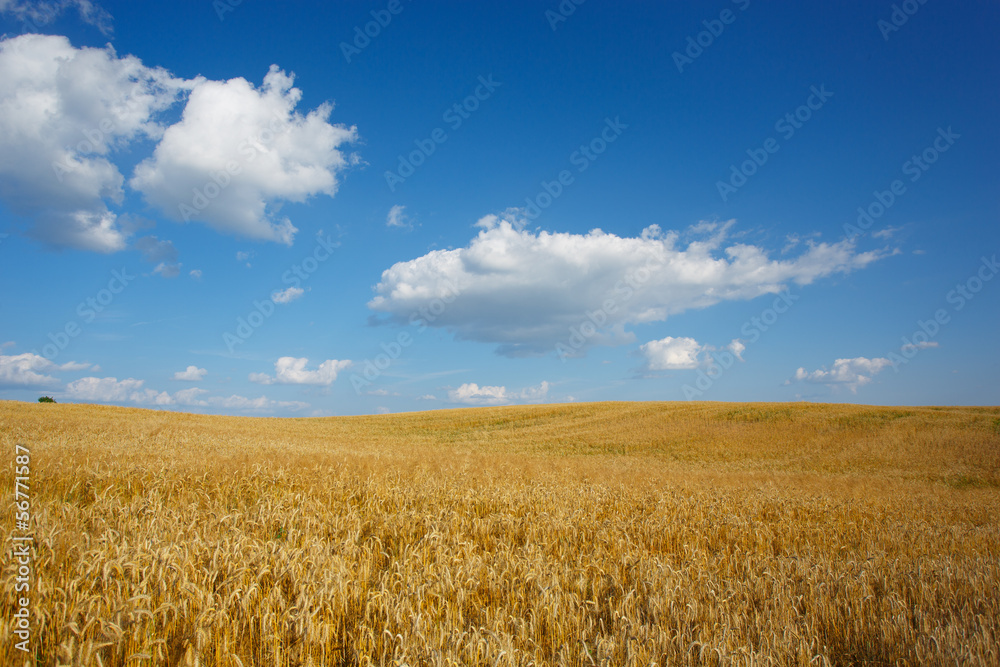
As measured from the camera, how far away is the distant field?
10.5ft

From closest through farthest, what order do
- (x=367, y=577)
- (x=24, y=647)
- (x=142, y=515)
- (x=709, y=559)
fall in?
1. (x=24, y=647)
2. (x=367, y=577)
3. (x=142, y=515)
4. (x=709, y=559)

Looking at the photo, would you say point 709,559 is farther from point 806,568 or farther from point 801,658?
point 801,658

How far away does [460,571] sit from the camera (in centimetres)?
438

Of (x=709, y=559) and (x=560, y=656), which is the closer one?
(x=560, y=656)

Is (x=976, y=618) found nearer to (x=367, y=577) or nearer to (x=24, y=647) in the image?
(x=367, y=577)

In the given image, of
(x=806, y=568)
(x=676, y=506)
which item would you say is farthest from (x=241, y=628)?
(x=676, y=506)

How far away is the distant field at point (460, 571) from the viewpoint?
3.19 metres

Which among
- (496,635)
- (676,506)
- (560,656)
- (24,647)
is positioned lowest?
(676,506)

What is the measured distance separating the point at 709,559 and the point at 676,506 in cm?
325

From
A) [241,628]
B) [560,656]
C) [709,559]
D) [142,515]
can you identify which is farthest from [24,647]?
[709,559]

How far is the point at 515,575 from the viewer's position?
15.5ft

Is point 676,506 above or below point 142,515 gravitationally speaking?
below

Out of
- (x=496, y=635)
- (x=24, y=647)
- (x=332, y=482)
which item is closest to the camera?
(x=24, y=647)

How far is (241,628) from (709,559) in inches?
223
